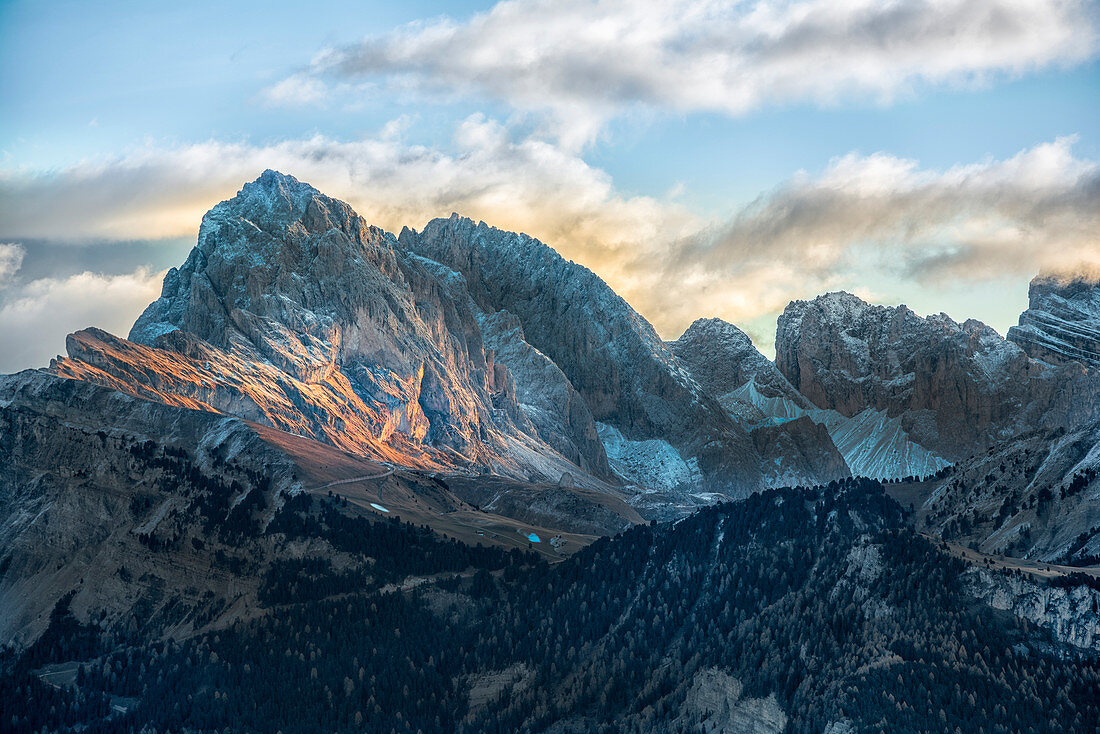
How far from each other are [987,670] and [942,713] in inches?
575

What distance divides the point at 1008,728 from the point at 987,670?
14092 mm

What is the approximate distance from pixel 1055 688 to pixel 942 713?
19623 mm

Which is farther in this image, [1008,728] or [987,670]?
[987,670]

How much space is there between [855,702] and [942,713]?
1369cm

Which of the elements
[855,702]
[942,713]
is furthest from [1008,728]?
[855,702]

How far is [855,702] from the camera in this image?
651 feet

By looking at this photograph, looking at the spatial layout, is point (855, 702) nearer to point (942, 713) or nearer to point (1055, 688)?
point (942, 713)

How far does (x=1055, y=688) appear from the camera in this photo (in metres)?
196

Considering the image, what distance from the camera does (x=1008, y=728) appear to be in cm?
18675

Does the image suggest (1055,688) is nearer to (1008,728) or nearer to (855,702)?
(1008,728)

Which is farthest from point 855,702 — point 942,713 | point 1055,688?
point 1055,688

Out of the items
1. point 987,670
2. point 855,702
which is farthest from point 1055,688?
point 855,702

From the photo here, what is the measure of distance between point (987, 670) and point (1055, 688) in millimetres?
9875

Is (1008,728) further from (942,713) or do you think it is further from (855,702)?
(855,702)
